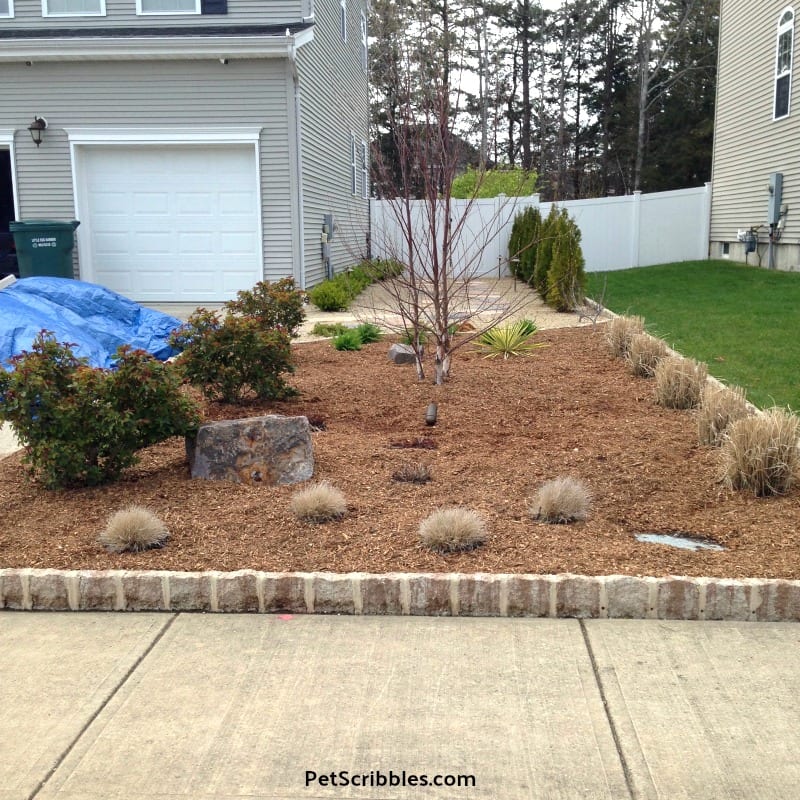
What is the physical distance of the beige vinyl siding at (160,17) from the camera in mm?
12844

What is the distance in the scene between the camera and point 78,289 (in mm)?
9625

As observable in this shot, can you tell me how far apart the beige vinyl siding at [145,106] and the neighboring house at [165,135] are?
1 centimetres

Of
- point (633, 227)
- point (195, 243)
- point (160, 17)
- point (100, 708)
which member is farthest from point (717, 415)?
point (633, 227)

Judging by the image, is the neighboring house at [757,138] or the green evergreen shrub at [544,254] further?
the neighboring house at [757,138]

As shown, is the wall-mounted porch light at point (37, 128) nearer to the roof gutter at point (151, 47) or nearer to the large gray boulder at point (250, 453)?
the roof gutter at point (151, 47)

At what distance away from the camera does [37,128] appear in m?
12.7

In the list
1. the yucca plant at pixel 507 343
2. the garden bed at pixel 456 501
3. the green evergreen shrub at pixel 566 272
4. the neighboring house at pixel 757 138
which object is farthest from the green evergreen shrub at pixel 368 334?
the neighboring house at pixel 757 138

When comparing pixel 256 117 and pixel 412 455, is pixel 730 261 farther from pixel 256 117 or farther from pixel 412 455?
pixel 412 455

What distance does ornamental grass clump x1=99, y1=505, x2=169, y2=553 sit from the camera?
3912mm

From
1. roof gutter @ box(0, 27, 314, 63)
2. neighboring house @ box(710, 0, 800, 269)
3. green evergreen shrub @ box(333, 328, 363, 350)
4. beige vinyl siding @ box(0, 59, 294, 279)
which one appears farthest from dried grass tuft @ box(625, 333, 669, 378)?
neighboring house @ box(710, 0, 800, 269)

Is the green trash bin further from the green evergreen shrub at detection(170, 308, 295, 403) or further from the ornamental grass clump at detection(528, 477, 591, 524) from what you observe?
the ornamental grass clump at detection(528, 477, 591, 524)

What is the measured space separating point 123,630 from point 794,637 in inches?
100

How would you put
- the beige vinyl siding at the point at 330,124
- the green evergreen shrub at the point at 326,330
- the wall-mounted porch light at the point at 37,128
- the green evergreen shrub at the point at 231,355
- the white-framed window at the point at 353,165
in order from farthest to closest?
the white-framed window at the point at 353,165, the beige vinyl siding at the point at 330,124, the wall-mounted porch light at the point at 37,128, the green evergreen shrub at the point at 326,330, the green evergreen shrub at the point at 231,355

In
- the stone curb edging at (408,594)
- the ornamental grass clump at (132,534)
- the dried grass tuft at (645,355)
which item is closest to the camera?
the stone curb edging at (408,594)
